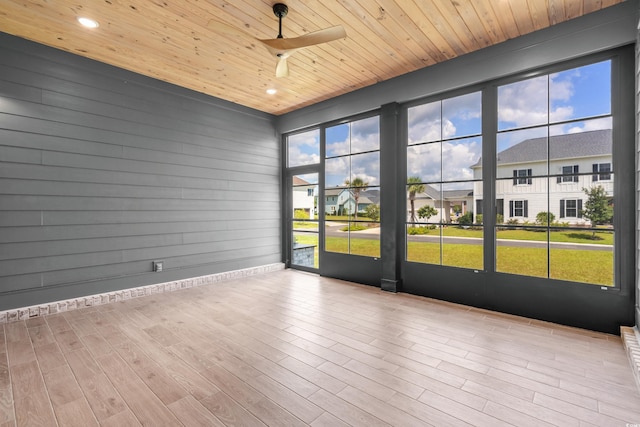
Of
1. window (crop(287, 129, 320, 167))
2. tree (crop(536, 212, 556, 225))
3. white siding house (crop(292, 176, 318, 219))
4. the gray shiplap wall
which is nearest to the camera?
tree (crop(536, 212, 556, 225))

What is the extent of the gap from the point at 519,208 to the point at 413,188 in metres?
1.34

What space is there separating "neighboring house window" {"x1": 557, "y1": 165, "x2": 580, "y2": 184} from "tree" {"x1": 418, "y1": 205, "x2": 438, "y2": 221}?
1388 mm

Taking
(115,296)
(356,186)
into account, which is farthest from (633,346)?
(115,296)

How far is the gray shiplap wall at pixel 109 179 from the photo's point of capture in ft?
10.8

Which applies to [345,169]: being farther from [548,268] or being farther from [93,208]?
[93,208]

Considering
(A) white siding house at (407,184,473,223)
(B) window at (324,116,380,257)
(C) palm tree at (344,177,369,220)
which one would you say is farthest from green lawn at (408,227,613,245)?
(C) palm tree at (344,177,369,220)

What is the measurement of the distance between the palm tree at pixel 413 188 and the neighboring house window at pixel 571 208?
62.0 inches

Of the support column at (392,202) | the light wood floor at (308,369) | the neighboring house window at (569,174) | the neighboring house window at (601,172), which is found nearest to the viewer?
the light wood floor at (308,369)

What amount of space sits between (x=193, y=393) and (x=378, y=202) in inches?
138

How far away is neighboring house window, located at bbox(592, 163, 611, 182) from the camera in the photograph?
291 centimetres

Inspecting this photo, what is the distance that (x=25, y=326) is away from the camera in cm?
308

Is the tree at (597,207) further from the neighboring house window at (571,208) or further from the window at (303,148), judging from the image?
the window at (303,148)

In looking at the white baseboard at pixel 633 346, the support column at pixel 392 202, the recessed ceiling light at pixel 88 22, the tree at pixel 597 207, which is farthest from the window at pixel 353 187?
the recessed ceiling light at pixel 88 22

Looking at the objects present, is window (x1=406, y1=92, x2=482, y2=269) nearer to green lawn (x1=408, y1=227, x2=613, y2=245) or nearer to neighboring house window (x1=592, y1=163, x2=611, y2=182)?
green lawn (x1=408, y1=227, x2=613, y2=245)
